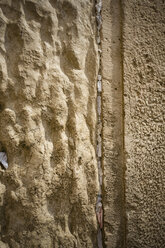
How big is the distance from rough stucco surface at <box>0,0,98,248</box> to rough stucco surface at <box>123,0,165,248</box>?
0.67 ft

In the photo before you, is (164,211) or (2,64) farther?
(164,211)

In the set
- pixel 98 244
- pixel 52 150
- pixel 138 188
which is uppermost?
pixel 52 150

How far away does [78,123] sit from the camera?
91 centimetres

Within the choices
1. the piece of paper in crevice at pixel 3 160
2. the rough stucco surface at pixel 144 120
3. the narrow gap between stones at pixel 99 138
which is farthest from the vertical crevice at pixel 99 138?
the piece of paper in crevice at pixel 3 160

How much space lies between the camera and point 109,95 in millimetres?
987

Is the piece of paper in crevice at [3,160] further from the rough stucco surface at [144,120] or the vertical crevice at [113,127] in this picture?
the rough stucco surface at [144,120]

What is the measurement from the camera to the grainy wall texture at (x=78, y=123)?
0.82 metres

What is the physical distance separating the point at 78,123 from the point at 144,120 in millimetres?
373

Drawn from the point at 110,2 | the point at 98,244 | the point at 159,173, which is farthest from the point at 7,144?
the point at 110,2

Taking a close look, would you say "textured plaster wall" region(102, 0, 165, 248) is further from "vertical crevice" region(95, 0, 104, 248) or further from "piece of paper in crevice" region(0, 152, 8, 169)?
"piece of paper in crevice" region(0, 152, 8, 169)

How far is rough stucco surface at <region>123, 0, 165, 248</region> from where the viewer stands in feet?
3.11

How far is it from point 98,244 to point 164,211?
0.39 meters

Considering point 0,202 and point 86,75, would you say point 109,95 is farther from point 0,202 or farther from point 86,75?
point 0,202

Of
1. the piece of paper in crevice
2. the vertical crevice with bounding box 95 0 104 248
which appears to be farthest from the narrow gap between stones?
the piece of paper in crevice
